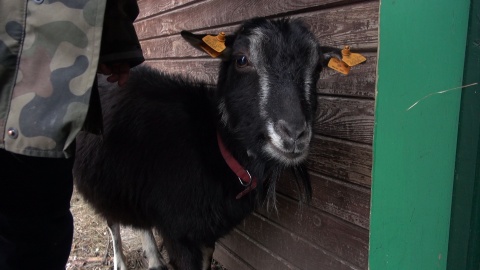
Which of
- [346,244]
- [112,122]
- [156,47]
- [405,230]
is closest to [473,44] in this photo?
[405,230]

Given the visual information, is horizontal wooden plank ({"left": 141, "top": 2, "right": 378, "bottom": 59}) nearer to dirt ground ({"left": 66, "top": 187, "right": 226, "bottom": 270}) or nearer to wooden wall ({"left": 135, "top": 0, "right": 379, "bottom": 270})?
wooden wall ({"left": 135, "top": 0, "right": 379, "bottom": 270})

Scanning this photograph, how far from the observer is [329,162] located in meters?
2.51

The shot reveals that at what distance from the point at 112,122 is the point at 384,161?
1.96 metres

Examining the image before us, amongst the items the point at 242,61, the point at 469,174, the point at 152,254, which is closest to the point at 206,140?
the point at 242,61

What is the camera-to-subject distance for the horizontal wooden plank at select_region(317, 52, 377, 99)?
83.5 inches

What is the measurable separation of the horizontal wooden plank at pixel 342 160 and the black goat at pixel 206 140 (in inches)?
5.2

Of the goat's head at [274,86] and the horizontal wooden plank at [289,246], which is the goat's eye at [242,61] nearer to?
the goat's head at [274,86]

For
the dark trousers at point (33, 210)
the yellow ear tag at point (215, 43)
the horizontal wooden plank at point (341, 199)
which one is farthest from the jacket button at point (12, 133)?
the horizontal wooden plank at point (341, 199)

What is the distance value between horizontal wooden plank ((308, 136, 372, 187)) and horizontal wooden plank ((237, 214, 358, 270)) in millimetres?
536

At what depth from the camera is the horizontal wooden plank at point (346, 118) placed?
7.13 feet

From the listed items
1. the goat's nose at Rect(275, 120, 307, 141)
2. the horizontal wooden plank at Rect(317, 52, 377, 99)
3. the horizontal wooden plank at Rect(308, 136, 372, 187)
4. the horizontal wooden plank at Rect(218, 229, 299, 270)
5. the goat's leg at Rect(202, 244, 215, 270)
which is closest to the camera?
the goat's nose at Rect(275, 120, 307, 141)

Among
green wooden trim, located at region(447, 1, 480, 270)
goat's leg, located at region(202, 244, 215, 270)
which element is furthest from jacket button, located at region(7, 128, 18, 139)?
goat's leg, located at region(202, 244, 215, 270)

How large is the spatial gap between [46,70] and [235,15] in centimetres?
209

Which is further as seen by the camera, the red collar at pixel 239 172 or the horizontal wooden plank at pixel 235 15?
the red collar at pixel 239 172
